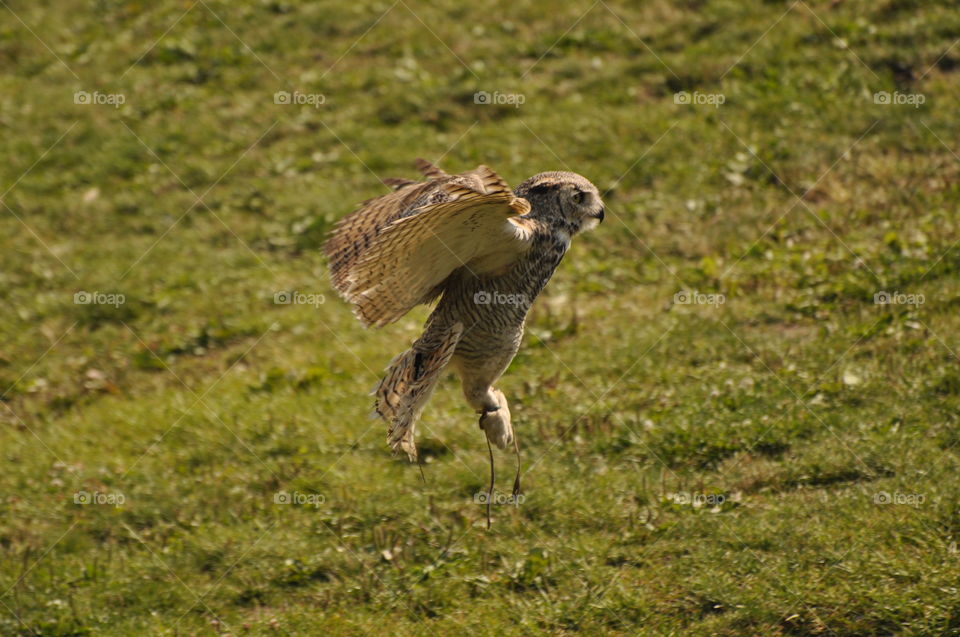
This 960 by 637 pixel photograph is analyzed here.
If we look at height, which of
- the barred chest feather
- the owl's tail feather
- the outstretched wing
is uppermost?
the outstretched wing

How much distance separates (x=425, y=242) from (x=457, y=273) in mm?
672

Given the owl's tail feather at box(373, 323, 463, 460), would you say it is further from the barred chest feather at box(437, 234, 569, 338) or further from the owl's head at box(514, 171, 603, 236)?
the owl's head at box(514, 171, 603, 236)

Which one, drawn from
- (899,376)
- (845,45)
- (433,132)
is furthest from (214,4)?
(899,376)

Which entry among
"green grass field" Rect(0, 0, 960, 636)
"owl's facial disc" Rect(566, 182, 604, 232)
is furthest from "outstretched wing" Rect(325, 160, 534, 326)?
"green grass field" Rect(0, 0, 960, 636)

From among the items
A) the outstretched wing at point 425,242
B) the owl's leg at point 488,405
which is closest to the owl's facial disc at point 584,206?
the outstretched wing at point 425,242

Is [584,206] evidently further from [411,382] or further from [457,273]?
[411,382]

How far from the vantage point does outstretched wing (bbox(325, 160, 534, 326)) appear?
4445 mm

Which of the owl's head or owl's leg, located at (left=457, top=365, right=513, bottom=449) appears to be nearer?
the owl's head

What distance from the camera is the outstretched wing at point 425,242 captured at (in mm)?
4445

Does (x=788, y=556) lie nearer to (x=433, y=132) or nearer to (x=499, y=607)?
(x=499, y=607)

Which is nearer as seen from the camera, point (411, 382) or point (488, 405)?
point (411, 382)

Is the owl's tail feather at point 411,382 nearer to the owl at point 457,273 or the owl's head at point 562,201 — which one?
the owl at point 457,273

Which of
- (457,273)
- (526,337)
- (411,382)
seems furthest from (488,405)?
(526,337)

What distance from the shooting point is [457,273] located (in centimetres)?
538
